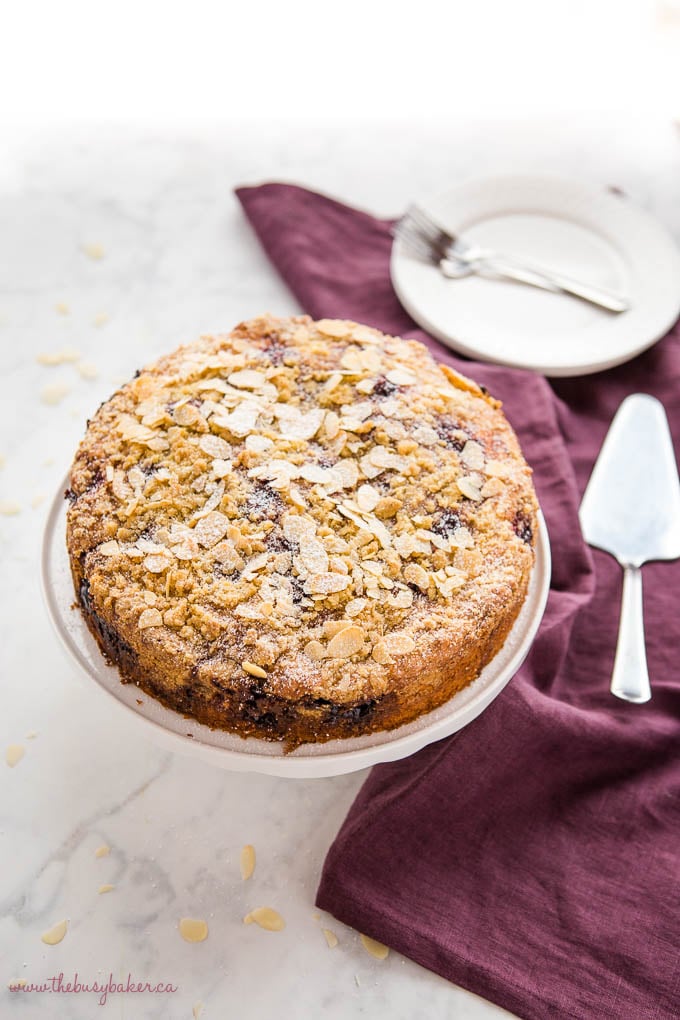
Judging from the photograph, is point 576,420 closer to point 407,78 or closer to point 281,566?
point 281,566

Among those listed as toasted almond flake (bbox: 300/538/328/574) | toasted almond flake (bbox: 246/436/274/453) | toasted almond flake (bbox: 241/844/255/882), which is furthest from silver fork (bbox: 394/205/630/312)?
toasted almond flake (bbox: 241/844/255/882)

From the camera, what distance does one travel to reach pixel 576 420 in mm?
2000

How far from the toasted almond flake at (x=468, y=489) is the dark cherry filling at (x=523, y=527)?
0.21 feet

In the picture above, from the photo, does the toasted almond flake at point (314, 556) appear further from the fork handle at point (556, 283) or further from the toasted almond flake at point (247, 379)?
the fork handle at point (556, 283)

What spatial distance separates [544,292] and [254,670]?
1.19 meters

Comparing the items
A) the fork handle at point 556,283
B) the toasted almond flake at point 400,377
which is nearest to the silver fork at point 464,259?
the fork handle at point 556,283

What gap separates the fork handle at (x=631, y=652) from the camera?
1590 mm

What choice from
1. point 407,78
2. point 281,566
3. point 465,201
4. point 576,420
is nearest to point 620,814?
point 281,566

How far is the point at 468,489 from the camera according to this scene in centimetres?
145

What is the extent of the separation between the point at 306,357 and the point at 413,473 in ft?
0.93

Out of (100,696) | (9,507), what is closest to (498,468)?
(100,696)

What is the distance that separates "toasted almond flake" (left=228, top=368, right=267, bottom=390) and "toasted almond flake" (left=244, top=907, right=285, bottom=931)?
76cm

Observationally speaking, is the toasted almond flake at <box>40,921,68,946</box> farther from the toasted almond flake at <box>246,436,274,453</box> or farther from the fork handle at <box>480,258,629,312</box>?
the fork handle at <box>480,258,629,312</box>

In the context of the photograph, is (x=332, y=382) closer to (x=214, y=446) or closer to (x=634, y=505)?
(x=214, y=446)
